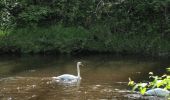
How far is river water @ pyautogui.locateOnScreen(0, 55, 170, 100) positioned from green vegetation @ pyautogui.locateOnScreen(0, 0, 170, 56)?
49.6 inches

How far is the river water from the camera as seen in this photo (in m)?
14.4

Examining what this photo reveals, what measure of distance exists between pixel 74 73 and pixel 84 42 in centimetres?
534

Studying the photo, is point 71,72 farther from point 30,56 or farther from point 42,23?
point 42,23

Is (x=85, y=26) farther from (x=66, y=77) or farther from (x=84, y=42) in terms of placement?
(x=66, y=77)

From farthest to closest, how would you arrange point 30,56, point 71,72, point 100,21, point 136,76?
1. point 100,21
2. point 30,56
3. point 71,72
4. point 136,76

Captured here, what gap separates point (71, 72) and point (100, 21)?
695 centimetres

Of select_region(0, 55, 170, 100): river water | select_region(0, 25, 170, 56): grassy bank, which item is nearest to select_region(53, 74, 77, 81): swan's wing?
select_region(0, 55, 170, 100): river water

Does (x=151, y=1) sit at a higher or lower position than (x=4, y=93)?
higher

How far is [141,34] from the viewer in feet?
81.3

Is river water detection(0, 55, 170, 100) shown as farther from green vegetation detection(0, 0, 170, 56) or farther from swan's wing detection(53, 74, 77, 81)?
green vegetation detection(0, 0, 170, 56)

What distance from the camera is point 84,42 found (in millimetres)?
24219

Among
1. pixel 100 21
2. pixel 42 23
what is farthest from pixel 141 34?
pixel 42 23

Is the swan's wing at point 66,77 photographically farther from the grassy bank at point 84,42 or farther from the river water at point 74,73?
the grassy bank at point 84,42

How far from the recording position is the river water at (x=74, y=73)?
14.4m
